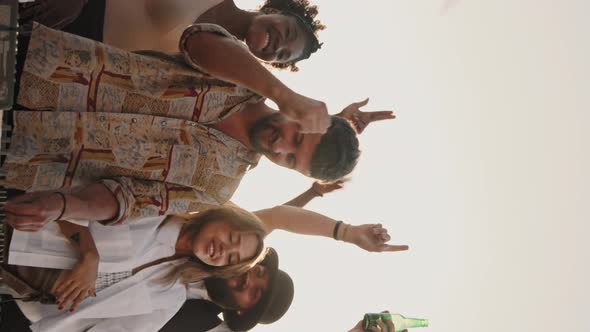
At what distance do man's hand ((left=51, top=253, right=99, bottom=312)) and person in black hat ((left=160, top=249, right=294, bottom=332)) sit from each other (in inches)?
25.1

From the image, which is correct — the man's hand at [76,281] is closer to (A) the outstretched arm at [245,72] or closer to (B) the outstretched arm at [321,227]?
(A) the outstretched arm at [245,72]

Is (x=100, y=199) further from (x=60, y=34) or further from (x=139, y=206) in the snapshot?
(x=60, y=34)

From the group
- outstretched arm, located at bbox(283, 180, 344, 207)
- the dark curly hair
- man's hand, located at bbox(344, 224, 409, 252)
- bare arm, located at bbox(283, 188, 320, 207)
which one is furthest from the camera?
bare arm, located at bbox(283, 188, 320, 207)

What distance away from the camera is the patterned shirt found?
54.2 inches

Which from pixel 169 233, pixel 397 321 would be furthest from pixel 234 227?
pixel 397 321

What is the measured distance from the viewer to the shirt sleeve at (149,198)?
1.46m

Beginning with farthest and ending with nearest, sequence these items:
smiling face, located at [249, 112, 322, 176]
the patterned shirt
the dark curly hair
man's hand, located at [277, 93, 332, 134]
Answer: the dark curly hair < smiling face, located at [249, 112, 322, 176] < the patterned shirt < man's hand, located at [277, 93, 332, 134]

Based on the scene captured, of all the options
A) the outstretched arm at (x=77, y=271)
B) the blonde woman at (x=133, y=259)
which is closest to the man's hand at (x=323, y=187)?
the blonde woman at (x=133, y=259)

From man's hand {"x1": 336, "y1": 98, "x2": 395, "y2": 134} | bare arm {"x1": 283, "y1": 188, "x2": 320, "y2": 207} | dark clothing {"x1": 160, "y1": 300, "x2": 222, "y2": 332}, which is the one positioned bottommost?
dark clothing {"x1": 160, "y1": 300, "x2": 222, "y2": 332}

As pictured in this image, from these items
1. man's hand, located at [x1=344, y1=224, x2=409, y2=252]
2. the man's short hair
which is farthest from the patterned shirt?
man's hand, located at [x1=344, y1=224, x2=409, y2=252]

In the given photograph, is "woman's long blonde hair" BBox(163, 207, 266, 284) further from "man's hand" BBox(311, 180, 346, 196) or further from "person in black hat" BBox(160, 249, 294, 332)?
"man's hand" BBox(311, 180, 346, 196)

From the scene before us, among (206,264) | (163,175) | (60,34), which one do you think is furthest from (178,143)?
(206,264)

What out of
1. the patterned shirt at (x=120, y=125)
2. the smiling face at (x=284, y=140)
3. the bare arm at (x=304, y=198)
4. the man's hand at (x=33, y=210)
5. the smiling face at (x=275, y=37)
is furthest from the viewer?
the bare arm at (x=304, y=198)

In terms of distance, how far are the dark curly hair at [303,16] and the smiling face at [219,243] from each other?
73 centimetres
